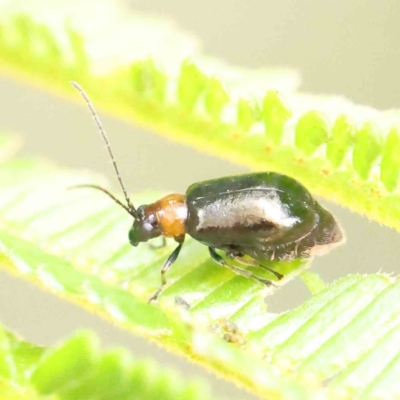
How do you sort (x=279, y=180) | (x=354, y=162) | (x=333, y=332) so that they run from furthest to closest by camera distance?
1. (x=279, y=180)
2. (x=354, y=162)
3. (x=333, y=332)

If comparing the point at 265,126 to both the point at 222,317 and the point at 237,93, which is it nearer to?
the point at 237,93

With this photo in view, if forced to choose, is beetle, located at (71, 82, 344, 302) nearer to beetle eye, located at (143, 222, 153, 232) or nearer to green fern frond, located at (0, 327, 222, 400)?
beetle eye, located at (143, 222, 153, 232)

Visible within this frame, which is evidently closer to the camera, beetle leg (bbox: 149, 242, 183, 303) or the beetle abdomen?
beetle leg (bbox: 149, 242, 183, 303)

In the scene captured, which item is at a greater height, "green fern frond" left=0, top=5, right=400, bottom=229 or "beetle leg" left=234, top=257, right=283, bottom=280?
"green fern frond" left=0, top=5, right=400, bottom=229

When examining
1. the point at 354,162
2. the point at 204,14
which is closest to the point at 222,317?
the point at 354,162

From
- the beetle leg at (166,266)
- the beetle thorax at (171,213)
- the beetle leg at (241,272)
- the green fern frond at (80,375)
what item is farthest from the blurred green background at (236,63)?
the green fern frond at (80,375)

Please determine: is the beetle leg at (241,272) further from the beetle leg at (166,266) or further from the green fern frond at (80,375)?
the green fern frond at (80,375)

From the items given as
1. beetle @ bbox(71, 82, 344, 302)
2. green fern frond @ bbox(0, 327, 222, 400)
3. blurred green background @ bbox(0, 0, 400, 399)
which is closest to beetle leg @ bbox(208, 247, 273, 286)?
beetle @ bbox(71, 82, 344, 302)
